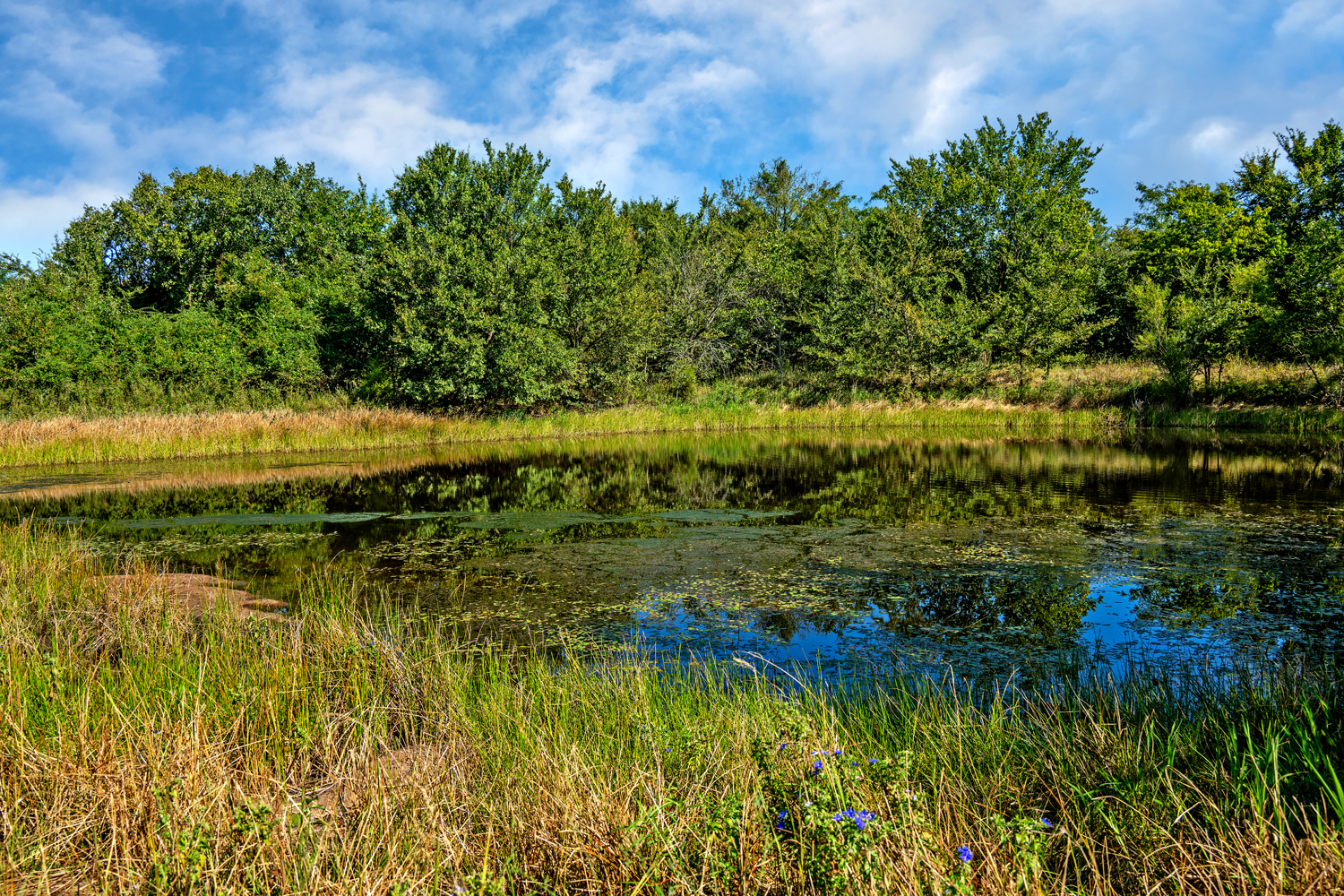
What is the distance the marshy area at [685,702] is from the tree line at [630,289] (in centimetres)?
1949

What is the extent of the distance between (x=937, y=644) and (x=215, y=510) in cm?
1345

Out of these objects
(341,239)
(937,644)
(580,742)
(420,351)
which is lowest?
(937,644)

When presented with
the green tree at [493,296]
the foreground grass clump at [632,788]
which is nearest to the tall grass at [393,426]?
the green tree at [493,296]

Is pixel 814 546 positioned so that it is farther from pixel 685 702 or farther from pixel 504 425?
pixel 504 425

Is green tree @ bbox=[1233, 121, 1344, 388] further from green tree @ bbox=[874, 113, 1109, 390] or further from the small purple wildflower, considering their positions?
the small purple wildflower

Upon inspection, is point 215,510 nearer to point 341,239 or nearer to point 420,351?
point 420,351

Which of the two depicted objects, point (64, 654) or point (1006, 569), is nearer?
point (64, 654)

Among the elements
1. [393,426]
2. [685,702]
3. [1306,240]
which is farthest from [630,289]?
[685,702]

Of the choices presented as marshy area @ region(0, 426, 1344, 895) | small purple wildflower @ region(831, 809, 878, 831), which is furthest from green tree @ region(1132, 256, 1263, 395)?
small purple wildflower @ region(831, 809, 878, 831)

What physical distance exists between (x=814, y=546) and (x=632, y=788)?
25.8ft

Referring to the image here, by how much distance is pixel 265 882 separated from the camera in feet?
8.05

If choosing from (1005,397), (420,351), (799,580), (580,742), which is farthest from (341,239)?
(580,742)

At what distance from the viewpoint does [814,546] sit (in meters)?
10.3

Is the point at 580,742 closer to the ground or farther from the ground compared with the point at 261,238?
closer to the ground
